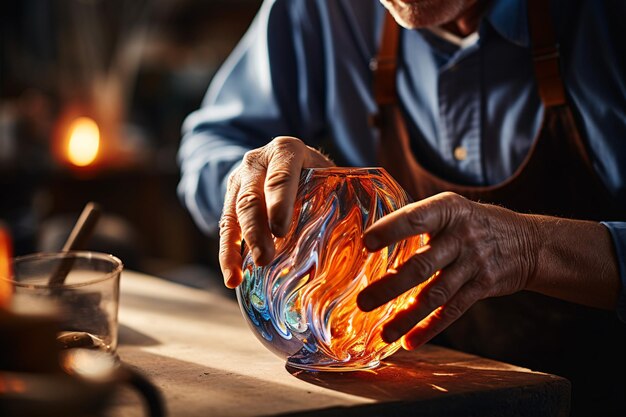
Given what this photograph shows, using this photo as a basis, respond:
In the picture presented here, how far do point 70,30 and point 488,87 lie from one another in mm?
3642

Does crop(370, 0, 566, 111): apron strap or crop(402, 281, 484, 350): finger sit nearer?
crop(402, 281, 484, 350): finger

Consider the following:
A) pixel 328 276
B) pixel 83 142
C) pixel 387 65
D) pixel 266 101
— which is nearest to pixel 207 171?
pixel 266 101

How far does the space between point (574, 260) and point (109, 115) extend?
3.09m

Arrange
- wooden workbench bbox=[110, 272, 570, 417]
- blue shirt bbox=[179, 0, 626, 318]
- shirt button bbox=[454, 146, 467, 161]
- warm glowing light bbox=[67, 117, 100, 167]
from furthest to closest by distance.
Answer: warm glowing light bbox=[67, 117, 100, 167] → shirt button bbox=[454, 146, 467, 161] → blue shirt bbox=[179, 0, 626, 318] → wooden workbench bbox=[110, 272, 570, 417]

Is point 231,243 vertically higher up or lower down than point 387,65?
lower down

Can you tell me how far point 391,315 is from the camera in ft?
2.69

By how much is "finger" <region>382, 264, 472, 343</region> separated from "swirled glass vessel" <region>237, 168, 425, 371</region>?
0.06 ft

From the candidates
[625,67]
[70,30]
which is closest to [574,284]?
[625,67]

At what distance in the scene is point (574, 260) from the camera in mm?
959

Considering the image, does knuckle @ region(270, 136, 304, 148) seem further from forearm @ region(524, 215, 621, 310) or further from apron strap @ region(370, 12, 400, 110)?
apron strap @ region(370, 12, 400, 110)

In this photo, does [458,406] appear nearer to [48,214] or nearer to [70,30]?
[48,214]

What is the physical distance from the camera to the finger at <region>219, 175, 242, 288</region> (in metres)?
0.86

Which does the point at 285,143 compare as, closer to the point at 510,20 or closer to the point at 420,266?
the point at 420,266

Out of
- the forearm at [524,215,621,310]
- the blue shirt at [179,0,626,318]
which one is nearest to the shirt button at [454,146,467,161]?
the blue shirt at [179,0,626,318]
